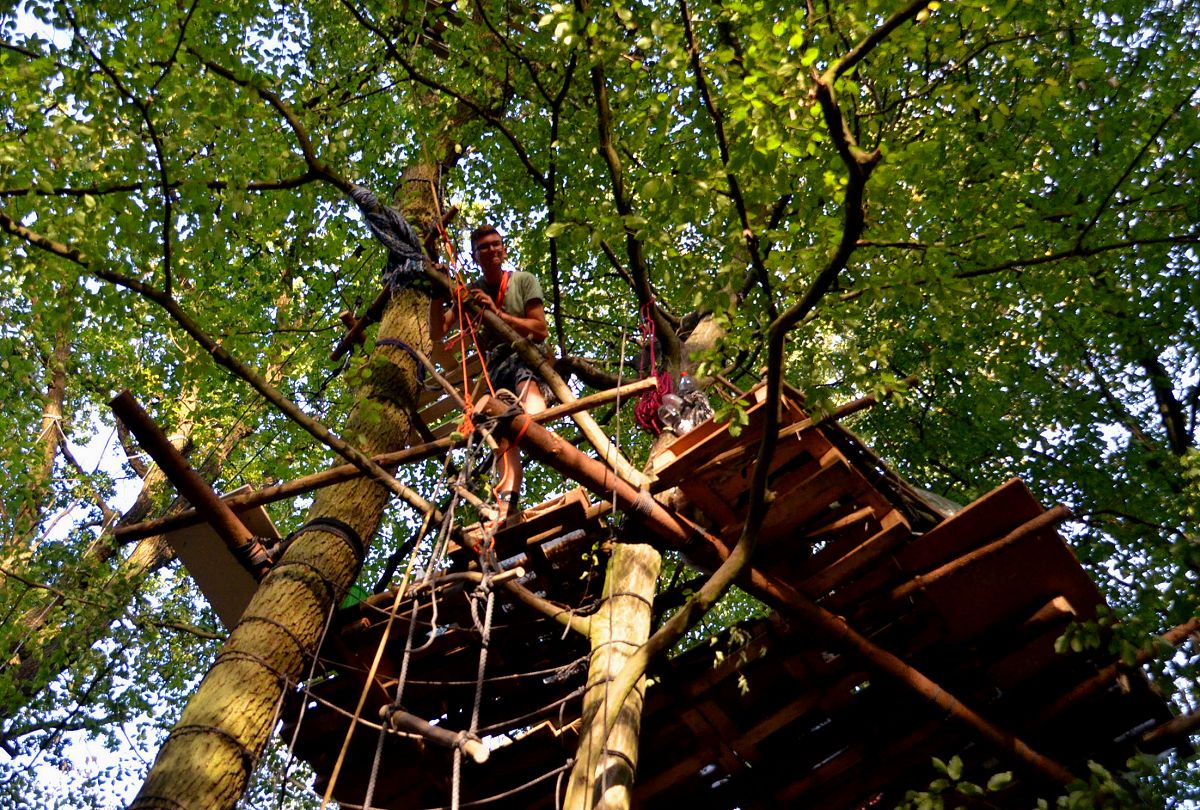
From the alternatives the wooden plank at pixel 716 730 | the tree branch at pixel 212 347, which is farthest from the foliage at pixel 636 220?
the wooden plank at pixel 716 730

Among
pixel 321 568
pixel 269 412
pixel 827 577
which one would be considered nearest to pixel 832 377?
pixel 269 412

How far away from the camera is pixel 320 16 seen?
10.1m

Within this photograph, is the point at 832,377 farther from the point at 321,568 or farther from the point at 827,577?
the point at 321,568

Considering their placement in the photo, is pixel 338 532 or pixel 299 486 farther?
pixel 338 532

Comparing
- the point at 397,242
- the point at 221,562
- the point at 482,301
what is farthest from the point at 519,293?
the point at 221,562

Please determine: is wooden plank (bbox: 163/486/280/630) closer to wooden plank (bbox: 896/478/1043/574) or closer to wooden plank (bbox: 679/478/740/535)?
wooden plank (bbox: 679/478/740/535)

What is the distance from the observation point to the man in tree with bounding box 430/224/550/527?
6965 millimetres

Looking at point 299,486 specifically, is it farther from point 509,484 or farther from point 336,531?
point 509,484

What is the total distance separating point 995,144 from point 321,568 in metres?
7.87

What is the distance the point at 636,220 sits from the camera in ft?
16.5

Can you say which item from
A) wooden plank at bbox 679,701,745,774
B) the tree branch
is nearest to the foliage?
the tree branch

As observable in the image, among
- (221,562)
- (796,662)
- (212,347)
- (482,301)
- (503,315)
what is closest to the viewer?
(212,347)

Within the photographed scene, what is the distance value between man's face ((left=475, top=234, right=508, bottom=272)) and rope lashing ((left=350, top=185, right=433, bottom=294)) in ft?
1.45

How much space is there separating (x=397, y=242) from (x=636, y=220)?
277 centimetres
